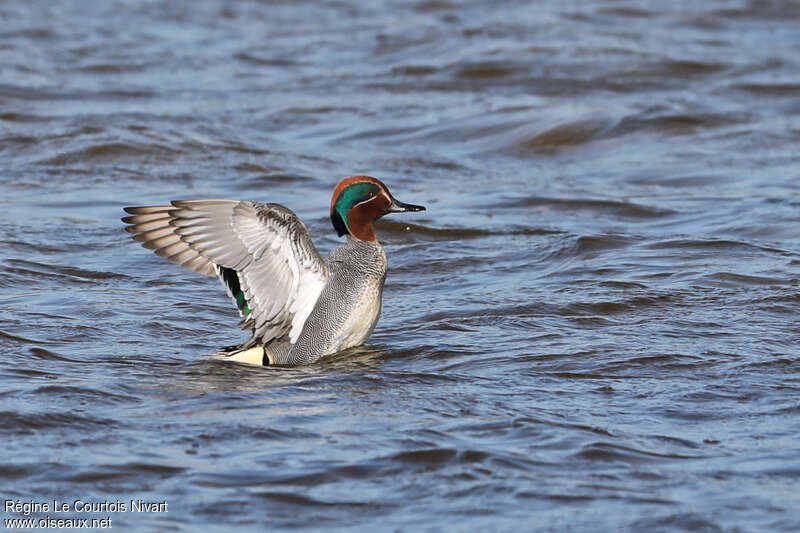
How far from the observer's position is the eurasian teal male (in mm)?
6316

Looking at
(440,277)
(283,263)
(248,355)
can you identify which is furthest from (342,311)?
(440,277)

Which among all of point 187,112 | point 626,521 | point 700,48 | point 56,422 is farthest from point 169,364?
point 700,48

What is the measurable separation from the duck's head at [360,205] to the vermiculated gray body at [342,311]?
0.10 m

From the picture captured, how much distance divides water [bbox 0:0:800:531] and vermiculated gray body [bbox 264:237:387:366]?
0.11m

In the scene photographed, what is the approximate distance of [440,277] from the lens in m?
8.59

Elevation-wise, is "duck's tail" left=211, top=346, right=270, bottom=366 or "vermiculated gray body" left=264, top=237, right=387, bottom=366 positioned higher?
"vermiculated gray body" left=264, top=237, right=387, bottom=366

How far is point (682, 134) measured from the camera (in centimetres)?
1261

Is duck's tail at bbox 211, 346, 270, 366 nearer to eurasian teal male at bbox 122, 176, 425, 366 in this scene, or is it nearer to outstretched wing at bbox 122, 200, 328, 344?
eurasian teal male at bbox 122, 176, 425, 366

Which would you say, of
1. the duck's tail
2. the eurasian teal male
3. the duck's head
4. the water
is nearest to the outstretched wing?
the eurasian teal male

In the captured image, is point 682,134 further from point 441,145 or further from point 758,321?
point 758,321

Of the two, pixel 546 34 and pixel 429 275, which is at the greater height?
pixel 546 34

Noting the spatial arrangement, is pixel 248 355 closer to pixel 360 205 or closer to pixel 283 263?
pixel 283 263

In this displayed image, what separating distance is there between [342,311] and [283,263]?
1.15 ft

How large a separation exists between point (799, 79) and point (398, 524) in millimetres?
11011
